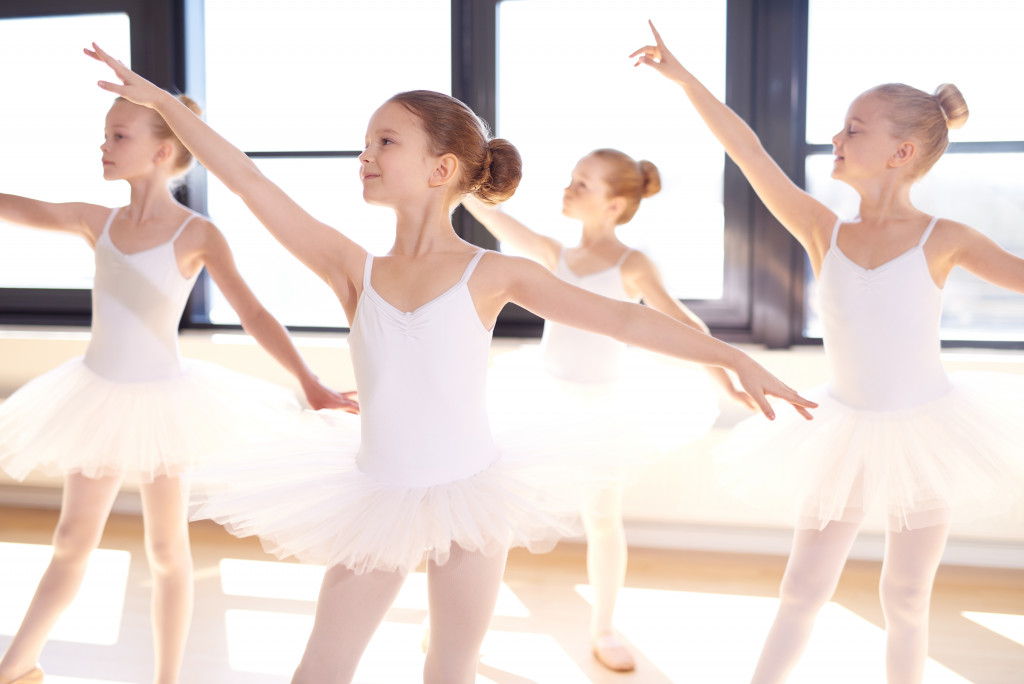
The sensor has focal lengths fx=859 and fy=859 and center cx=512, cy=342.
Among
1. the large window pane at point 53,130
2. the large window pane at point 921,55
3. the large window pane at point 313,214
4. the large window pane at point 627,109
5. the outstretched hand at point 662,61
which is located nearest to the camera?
the outstretched hand at point 662,61

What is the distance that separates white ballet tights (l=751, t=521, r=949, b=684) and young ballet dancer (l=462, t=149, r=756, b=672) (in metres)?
0.51

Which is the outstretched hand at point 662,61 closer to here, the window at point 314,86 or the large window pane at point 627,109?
the large window pane at point 627,109

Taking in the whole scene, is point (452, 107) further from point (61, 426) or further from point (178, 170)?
point (61, 426)

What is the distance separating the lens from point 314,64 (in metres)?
3.49

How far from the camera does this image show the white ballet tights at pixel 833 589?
5.15 feet

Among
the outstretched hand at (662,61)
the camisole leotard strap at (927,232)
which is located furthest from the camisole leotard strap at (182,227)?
the camisole leotard strap at (927,232)

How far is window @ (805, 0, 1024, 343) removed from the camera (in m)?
A: 2.97

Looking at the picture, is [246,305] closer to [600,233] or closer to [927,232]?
[600,233]

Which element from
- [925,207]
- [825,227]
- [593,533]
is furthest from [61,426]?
[925,207]

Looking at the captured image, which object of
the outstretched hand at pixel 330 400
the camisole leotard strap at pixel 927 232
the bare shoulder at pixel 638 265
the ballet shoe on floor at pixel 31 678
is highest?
the camisole leotard strap at pixel 927 232

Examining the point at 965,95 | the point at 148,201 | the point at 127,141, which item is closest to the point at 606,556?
the point at 148,201

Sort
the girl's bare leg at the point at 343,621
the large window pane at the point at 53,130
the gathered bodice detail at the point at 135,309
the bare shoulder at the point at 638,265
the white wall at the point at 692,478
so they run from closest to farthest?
the girl's bare leg at the point at 343,621 < the gathered bodice detail at the point at 135,309 < the bare shoulder at the point at 638,265 < the white wall at the point at 692,478 < the large window pane at the point at 53,130

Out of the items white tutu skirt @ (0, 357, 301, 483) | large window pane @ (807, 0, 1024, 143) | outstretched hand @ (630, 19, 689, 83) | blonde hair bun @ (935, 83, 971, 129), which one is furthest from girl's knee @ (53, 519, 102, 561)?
large window pane @ (807, 0, 1024, 143)

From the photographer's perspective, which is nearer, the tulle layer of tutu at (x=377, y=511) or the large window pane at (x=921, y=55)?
the tulle layer of tutu at (x=377, y=511)
